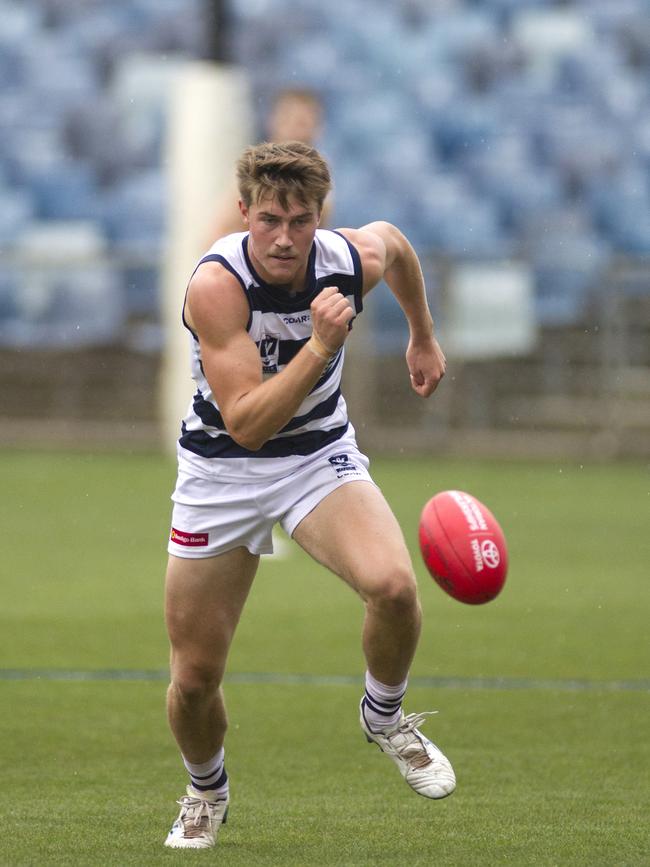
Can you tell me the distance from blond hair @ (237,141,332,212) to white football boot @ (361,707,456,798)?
1576 mm

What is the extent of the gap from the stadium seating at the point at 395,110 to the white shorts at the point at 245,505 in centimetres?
1407

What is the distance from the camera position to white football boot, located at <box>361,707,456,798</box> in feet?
15.4

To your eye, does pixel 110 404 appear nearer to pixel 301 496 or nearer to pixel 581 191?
pixel 581 191

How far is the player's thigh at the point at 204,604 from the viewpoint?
15.2 ft

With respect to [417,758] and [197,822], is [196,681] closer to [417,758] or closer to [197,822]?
[197,822]

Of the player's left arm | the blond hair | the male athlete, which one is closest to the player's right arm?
the male athlete

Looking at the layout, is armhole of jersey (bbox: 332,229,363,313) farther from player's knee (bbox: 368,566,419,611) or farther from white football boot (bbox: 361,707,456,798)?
white football boot (bbox: 361,707,456,798)

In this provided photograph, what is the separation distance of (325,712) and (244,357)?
2.50 m

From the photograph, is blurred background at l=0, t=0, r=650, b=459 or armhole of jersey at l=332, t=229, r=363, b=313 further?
blurred background at l=0, t=0, r=650, b=459

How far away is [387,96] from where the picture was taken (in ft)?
71.2

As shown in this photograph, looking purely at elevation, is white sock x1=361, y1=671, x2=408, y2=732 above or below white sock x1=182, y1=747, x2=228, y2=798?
above

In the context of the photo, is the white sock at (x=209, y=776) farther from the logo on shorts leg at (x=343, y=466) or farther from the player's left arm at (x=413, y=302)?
the player's left arm at (x=413, y=302)

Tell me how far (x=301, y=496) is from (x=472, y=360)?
12.4 meters

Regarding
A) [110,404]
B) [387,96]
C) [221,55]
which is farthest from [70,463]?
[387,96]
